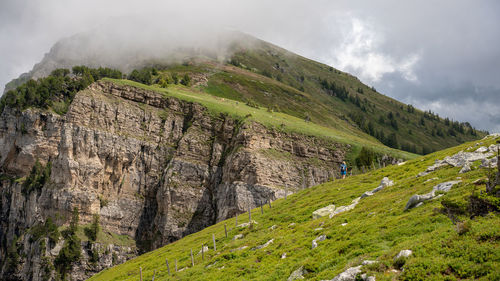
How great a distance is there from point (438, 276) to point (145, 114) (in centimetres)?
11451

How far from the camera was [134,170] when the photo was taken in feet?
369

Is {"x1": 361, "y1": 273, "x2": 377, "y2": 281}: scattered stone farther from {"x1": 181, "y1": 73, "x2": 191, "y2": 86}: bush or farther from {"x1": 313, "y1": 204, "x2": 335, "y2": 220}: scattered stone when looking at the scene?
{"x1": 181, "y1": 73, "x2": 191, "y2": 86}: bush

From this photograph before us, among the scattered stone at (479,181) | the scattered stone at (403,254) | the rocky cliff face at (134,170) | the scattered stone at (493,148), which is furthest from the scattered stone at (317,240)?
the rocky cliff face at (134,170)

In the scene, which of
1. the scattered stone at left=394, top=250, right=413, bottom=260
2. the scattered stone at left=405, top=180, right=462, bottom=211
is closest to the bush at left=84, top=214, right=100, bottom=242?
the scattered stone at left=405, top=180, right=462, bottom=211

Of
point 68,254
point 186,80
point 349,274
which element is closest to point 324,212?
point 349,274

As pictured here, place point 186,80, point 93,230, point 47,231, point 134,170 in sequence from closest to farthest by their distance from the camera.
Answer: point 47,231
point 93,230
point 134,170
point 186,80

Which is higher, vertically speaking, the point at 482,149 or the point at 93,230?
the point at 482,149

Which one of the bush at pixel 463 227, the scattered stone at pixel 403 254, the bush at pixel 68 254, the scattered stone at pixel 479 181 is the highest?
the scattered stone at pixel 479 181

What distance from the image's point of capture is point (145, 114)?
12000cm

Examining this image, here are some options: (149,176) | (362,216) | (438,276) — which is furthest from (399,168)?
(149,176)

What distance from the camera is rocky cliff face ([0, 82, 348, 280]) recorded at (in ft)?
326

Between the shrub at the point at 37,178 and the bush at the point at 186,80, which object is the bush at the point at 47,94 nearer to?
the shrub at the point at 37,178

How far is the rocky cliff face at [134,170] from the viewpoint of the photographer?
99.2m

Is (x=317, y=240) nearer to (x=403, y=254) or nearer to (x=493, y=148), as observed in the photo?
(x=403, y=254)
